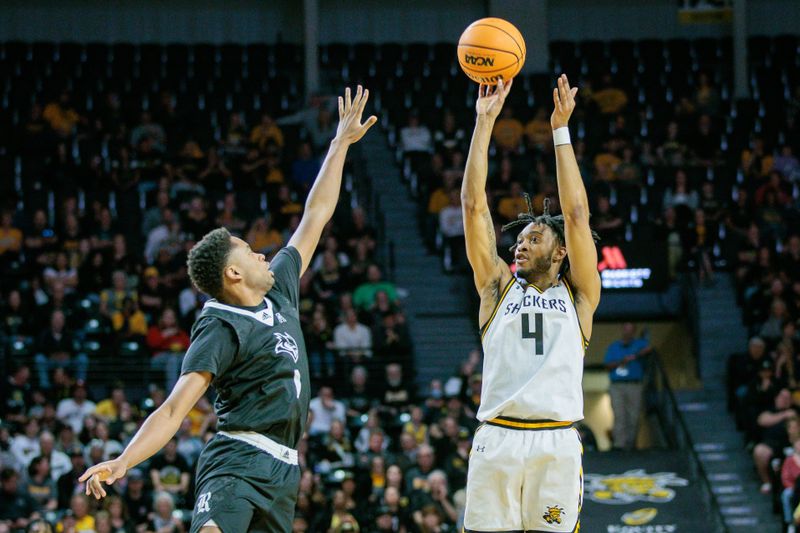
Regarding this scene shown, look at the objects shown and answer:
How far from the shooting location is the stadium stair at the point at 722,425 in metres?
15.0

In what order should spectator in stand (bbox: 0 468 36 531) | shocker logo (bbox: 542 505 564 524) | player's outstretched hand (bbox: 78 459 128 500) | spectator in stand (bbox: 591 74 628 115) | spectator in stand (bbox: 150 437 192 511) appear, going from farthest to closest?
spectator in stand (bbox: 591 74 628 115) → spectator in stand (bbox: 150 437 192 511) → spectator in stand (bbox: 0 468 36 531) → shocker logo (bbox: 542 505 564 524) → player's outstretched hand (bbox: 78 459 128 500)

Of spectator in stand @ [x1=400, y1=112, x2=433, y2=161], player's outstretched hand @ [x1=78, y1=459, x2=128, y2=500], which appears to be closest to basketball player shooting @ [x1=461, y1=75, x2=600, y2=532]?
player's outstretched hand @ [x1=78, y1=459, x2=128, y2=500]

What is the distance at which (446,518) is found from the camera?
1353cm

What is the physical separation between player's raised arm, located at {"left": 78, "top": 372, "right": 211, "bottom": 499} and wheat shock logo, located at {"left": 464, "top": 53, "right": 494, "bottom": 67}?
282cm

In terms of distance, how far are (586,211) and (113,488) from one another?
29.1 ft

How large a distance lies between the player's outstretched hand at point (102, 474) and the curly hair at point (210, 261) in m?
0.96

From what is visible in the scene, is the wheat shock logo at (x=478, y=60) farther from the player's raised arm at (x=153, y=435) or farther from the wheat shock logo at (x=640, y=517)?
the wheat shock logo at (x=640, y=517)

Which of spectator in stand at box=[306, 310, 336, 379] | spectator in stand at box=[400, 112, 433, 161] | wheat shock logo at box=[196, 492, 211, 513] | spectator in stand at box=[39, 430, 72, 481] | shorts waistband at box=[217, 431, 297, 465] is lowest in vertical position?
spectator in stand at box=[39, 430, 72, 481]

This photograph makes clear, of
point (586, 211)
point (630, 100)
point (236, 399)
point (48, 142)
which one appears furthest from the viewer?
point (630, 100)

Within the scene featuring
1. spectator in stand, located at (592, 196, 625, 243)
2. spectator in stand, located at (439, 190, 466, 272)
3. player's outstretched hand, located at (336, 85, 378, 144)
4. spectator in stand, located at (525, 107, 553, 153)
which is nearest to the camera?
player's outstretched hand, located at (336, 85, 378, 144)

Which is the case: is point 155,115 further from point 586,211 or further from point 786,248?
point 586,211

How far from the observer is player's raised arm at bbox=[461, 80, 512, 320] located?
652cm

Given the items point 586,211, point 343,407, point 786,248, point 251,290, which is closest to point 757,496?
point 786,248

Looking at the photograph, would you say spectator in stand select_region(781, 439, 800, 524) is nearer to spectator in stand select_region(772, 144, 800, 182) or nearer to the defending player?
spectator in stand select_region(772, 144, 800, 182)
